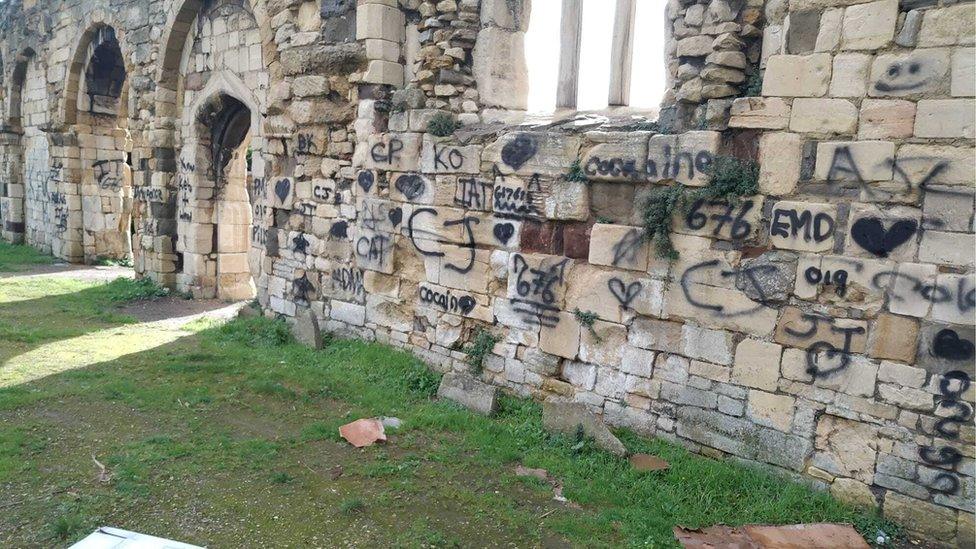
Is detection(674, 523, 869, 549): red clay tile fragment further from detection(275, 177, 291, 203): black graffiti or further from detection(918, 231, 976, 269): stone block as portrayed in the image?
detection(275, 177, 291, 203): black graffiti

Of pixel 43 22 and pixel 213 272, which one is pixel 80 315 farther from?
pixel 43 22

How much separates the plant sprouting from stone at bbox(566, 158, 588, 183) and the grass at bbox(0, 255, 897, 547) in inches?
82.6

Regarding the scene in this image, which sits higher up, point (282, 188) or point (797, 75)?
point (797, 75)

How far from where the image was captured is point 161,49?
1097 cm

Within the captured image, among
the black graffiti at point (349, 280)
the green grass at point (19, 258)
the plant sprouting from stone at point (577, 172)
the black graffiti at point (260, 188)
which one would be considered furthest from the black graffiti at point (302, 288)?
the green grass at point (19, 258)

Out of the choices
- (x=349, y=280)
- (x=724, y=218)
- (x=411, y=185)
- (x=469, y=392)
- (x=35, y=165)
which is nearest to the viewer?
(x=724, y=218)

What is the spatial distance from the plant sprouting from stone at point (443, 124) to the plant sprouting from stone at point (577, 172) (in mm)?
1700

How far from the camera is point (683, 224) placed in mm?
5219

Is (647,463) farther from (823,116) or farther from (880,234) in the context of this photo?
(823,116)

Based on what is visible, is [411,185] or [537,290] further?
[411,185]

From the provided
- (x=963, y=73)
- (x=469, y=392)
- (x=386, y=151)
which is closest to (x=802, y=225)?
(x=963, y=73)

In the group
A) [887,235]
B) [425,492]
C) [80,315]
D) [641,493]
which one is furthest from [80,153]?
[887,235]

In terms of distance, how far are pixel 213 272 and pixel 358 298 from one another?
4.73 metres

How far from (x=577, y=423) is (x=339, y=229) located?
4102 millimetres
